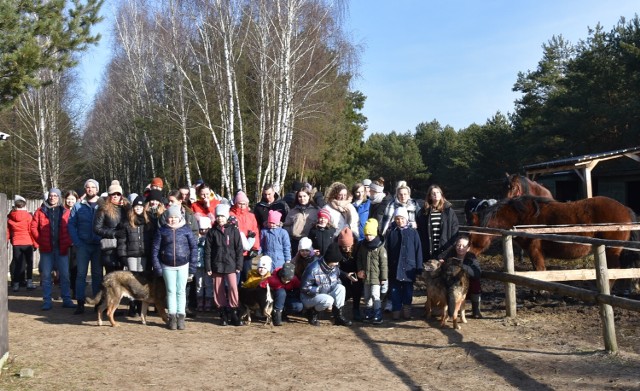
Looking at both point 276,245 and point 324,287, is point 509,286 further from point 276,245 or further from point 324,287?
point 276,245

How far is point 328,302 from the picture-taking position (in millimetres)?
7898

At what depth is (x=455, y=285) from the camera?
7484mm

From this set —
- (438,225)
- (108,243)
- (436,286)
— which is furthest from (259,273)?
(438,225)

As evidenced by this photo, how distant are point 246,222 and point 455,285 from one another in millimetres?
2983

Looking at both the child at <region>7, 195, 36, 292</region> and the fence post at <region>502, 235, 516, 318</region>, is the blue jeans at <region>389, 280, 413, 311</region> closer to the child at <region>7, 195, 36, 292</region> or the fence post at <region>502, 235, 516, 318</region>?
the fence post at <region>502, 235, 516, 318</region>

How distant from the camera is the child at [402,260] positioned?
8164 millimetres

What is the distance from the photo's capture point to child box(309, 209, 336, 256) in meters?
8.41

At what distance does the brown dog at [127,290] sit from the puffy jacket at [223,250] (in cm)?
70

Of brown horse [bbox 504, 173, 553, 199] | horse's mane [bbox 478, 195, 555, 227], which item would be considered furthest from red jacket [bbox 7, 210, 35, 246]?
brown horse [bbox 504, 173, 553, 199]

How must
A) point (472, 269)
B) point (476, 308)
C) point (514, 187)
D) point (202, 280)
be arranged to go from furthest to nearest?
1. point (514, 187)
2. point (202, 280)
3. point (476, 308)
4. point (472, 269)

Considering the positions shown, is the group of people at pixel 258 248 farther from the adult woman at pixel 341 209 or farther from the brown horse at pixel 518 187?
the brown horse at pixel 518 187

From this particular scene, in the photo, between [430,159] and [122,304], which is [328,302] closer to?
[122,304]

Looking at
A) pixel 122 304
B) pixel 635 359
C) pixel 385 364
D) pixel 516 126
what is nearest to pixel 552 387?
pixel 635 359

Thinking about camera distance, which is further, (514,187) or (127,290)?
(514,187)
